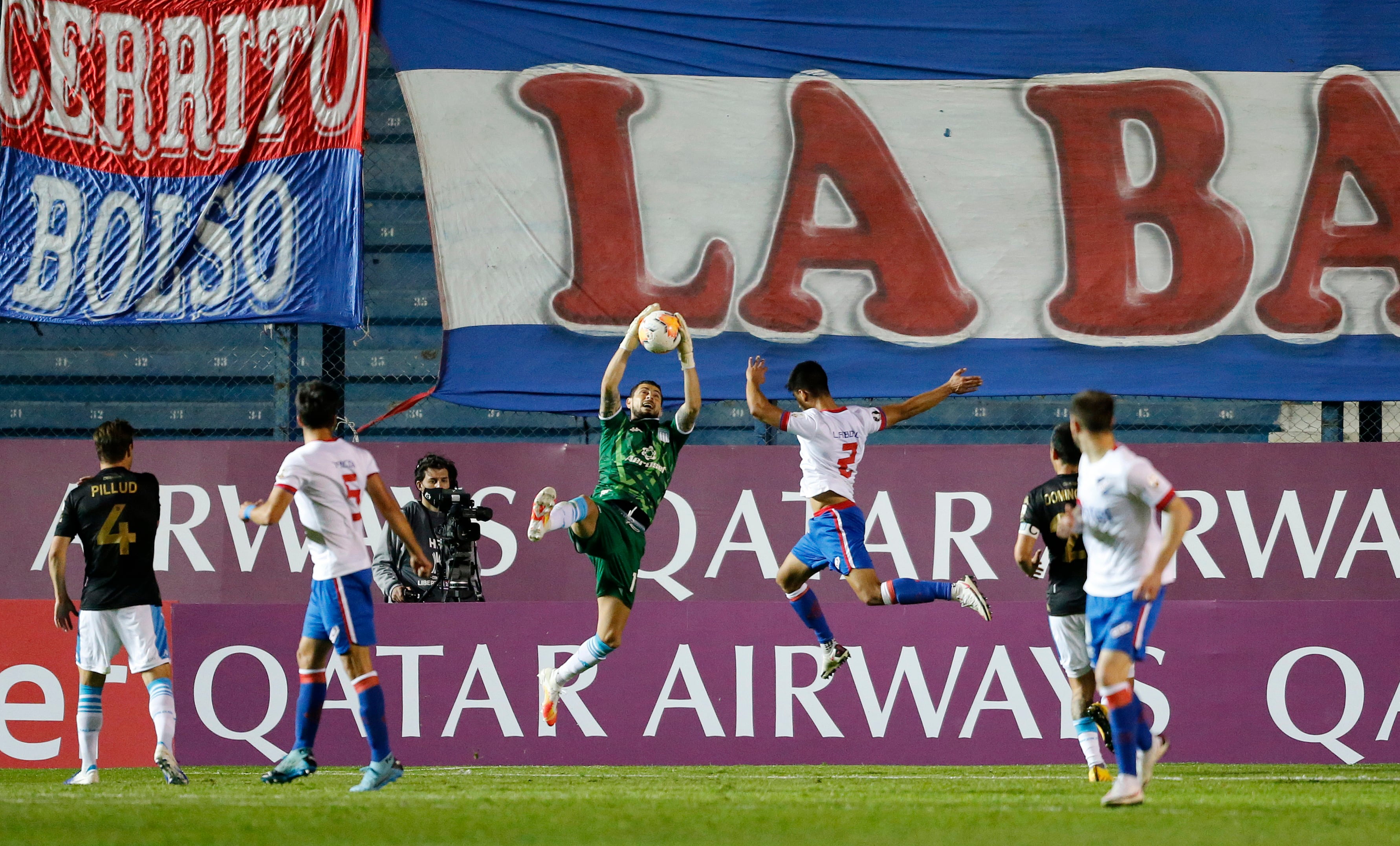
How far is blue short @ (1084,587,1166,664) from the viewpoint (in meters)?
6.18

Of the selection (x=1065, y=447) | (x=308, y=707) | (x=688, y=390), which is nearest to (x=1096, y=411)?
(x=1065, y=447)

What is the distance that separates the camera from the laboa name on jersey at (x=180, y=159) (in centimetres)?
1147

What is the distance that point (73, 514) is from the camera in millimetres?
8234

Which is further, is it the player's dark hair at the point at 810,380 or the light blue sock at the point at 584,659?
the player's dark hair at the point at 810,380

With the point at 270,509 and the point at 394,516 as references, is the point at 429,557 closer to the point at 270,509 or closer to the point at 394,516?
the point at 394,516

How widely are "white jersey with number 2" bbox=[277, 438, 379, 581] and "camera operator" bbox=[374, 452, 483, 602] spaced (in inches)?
105

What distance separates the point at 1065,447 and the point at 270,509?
12.9 ft

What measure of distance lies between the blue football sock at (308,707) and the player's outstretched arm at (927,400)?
3.81 metres

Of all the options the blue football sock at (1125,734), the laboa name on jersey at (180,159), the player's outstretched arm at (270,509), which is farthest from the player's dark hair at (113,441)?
the blue football sock at (1125,734)

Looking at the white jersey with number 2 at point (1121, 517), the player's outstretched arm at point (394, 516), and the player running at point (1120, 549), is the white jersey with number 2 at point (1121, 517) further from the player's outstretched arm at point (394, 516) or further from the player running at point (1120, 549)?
the player's outstretched arm at point (394, 516)

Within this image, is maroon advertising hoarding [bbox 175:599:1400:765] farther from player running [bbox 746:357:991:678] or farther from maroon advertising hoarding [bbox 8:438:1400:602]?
maroon advertising hoarding [bbox 8:438:1400:602]

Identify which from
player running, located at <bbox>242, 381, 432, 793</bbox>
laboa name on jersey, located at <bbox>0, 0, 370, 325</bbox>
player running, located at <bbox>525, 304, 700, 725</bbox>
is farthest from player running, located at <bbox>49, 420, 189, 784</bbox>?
laboa name on jersey, located at <bbox>0, 0, 370, 325</bbox>

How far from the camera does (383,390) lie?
11852 mm

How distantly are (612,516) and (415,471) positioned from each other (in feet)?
7.59
